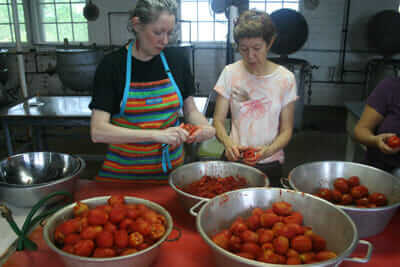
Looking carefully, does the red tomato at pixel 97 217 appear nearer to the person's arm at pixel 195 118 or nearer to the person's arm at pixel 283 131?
the person's arm at pixel 195 118

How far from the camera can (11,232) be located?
4.13ft

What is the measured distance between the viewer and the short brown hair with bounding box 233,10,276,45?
64.7 inches

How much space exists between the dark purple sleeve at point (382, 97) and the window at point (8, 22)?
23.6 feet

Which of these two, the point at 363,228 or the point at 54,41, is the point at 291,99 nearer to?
the point at 363,228

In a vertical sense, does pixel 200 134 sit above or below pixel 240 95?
below

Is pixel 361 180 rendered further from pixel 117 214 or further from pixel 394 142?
pixel 117 214

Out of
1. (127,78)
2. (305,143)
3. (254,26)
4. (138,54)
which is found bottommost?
(305,143)

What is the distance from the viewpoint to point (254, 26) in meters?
1.64

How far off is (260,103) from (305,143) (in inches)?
136

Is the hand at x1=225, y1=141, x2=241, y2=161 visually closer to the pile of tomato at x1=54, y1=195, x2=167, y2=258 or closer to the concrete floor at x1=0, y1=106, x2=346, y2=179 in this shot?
the pile of tomato at x1=54, y1=195, x2=167, y2=258

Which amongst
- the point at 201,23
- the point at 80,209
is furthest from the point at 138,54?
the point at 201,23

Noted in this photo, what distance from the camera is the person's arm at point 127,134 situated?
1474mm

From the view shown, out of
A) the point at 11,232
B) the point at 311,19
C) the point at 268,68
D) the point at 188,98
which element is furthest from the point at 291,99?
the point at 311,19

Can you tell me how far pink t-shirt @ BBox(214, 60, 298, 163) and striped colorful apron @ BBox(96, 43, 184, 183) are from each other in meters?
0.32
